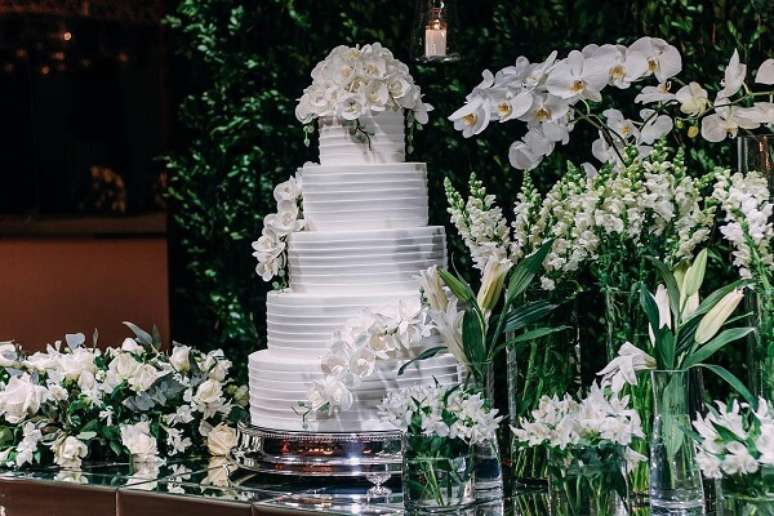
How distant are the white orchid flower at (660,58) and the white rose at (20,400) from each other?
176 centimetres

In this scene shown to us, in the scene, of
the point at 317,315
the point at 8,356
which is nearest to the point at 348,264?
the point at 317,315

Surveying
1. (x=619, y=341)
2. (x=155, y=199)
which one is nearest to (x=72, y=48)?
(x=155, y=199)

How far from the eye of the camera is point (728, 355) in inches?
135

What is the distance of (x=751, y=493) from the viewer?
1989mm

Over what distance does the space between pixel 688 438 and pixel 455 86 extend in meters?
2.02

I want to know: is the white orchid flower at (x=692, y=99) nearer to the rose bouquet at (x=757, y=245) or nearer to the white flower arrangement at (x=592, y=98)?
the white flower arrangement at (x=592, y=98)

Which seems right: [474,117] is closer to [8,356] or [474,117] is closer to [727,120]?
[727,120]

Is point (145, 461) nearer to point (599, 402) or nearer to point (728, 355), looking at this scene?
point (599, 402)

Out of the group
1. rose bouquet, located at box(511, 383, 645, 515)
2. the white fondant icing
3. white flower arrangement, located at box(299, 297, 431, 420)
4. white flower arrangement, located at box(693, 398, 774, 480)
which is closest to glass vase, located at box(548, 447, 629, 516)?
rose bouquet, located at box(511, 383, 645, 515)

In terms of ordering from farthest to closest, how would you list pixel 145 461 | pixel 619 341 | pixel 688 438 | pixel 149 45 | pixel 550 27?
pixel 149 45, pixel 550 27, pixel 145 461, pixel 619 341, pixel 688 438

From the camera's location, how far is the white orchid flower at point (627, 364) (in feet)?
7.34

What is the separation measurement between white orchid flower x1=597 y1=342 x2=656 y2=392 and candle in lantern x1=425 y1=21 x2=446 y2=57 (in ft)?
5.39

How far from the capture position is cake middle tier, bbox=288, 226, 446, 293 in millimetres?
2912

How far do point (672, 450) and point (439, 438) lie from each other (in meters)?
0.44
